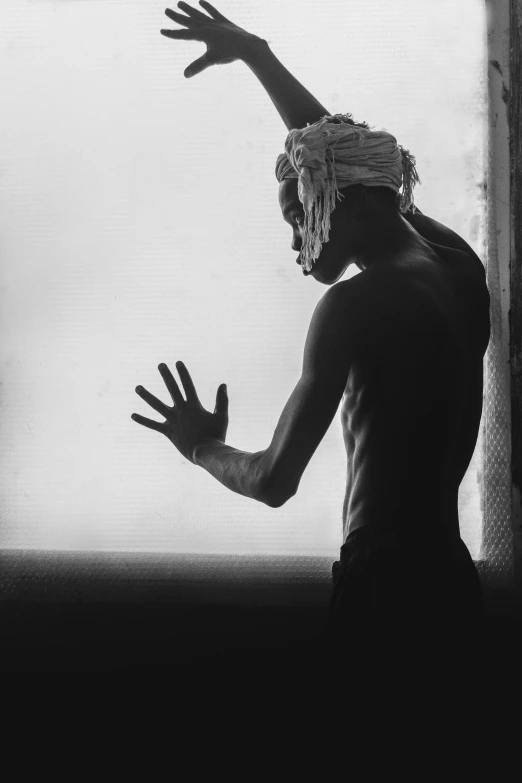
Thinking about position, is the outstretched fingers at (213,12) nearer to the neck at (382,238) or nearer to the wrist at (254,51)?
the wrist at (254,51)

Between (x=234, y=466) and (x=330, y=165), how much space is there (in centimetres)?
39

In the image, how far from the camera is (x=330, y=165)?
3.52ft

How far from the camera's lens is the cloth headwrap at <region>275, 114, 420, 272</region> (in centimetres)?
107

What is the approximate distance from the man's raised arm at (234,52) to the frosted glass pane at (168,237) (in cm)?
16

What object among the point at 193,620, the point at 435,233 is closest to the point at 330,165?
the point at 435,233

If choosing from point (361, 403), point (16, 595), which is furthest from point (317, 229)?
point (16, 595)

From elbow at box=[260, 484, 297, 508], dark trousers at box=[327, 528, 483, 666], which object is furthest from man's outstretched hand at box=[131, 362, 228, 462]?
dark trousers at box=[327, 528, 483, 666]

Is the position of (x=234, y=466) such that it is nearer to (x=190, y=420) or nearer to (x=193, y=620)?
(x=190, y=420)

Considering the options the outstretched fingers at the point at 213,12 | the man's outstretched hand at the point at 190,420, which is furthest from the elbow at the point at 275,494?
the outstretched fingers at the point at 213,12

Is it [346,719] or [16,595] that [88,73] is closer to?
[16,595]

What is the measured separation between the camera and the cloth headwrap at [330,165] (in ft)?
3.50

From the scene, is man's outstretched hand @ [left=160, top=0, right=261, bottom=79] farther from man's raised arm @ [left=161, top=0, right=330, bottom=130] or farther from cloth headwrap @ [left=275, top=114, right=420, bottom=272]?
cloth headwrap @ [left=275, top=114, right=420, bottom=272]

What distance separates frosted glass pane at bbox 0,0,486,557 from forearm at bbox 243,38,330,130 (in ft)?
0.56

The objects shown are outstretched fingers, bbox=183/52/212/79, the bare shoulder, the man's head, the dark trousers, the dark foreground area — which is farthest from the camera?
the dark foreground area
